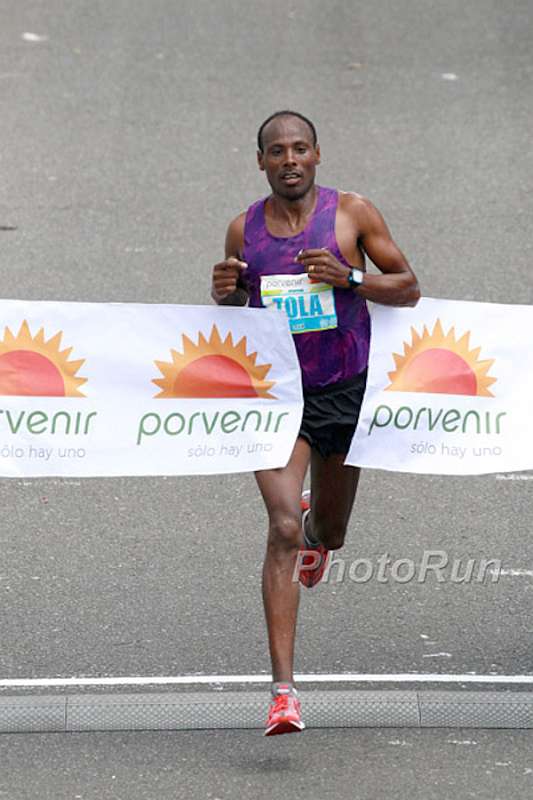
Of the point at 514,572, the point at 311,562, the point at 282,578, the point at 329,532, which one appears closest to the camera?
the point at 282,578

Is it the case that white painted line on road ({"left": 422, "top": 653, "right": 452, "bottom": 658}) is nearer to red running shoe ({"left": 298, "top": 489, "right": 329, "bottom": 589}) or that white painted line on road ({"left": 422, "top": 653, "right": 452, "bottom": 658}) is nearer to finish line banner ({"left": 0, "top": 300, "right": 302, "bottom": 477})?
red running shoe ({"left": 298, "top": 489, "right": 329, "bottom": 589})

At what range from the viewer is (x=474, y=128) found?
15.3 m

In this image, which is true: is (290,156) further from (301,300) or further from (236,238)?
(301,300)

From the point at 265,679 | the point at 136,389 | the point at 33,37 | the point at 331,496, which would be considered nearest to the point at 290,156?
the point at 136,389

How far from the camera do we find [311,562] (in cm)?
755

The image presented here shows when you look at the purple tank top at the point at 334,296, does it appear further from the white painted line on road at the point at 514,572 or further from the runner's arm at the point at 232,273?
the white painted line on road at the point at 514,572

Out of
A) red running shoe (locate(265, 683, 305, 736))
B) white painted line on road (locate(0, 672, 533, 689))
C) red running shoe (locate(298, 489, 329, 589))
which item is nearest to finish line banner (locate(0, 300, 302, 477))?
red running shoe (locate(298, 489, 329, 589))

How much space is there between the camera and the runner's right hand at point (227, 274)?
6.64 m

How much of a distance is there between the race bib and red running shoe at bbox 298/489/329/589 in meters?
1.05

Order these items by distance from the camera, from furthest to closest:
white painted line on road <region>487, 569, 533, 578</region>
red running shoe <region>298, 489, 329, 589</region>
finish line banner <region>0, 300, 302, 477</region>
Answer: white painted line on road <region>487, 569, 533, 578</region>
red running shoe <region>298, 489, 329, 589</region>
finish line banner <region>0, 300, 302, 477</region>

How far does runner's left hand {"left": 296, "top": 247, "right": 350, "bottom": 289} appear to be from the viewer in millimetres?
6477

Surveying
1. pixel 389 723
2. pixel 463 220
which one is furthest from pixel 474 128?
pixel 389 723

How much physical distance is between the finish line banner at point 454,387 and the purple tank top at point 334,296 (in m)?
0.10

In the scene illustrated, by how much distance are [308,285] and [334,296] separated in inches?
5.1
